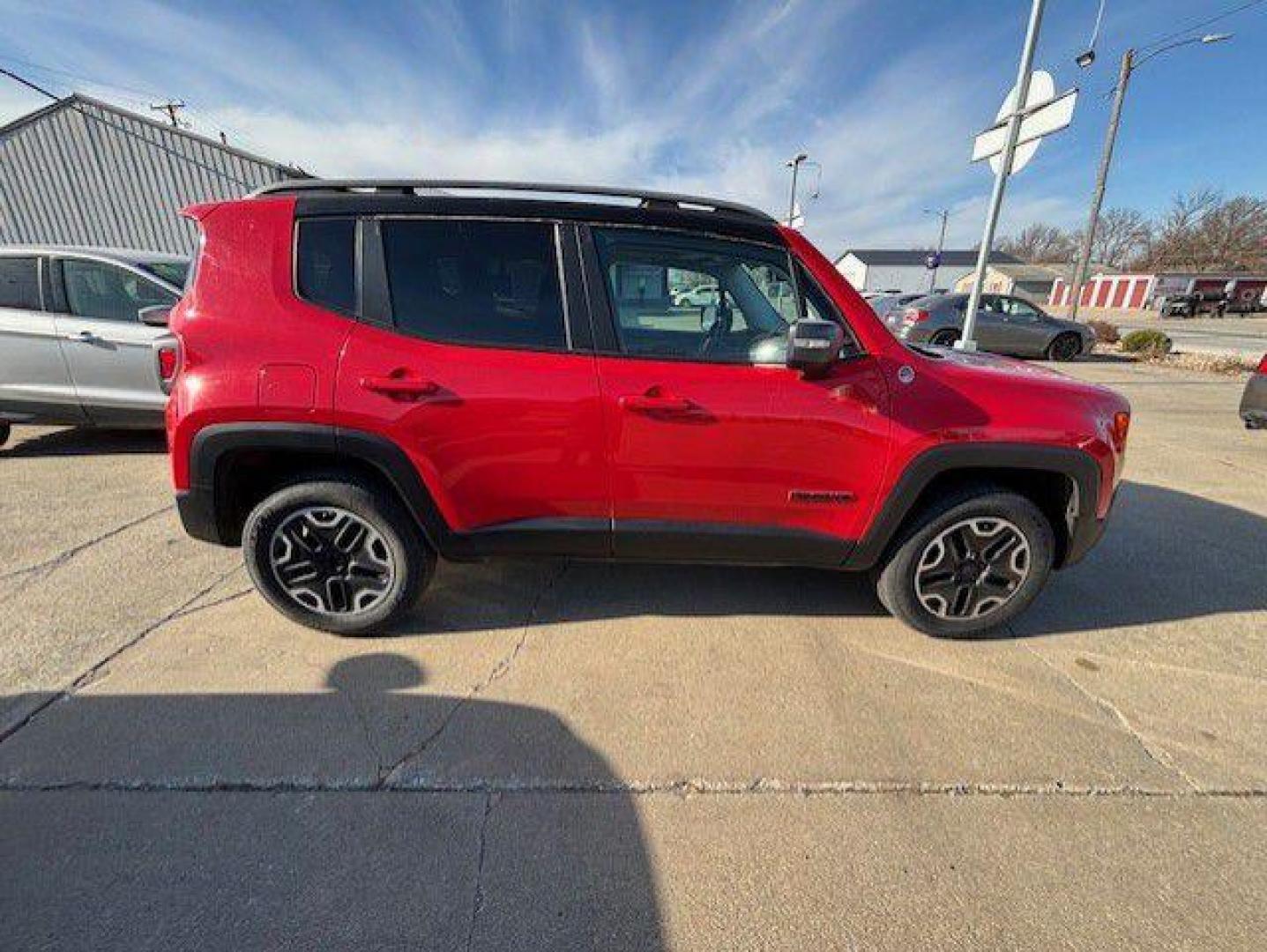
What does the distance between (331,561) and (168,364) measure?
42.5 inches

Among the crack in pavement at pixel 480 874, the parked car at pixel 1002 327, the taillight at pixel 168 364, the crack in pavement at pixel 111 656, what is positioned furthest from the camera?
the parked car at pixel 1002 327

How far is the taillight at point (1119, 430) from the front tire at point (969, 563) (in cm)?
44

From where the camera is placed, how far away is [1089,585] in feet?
10.9

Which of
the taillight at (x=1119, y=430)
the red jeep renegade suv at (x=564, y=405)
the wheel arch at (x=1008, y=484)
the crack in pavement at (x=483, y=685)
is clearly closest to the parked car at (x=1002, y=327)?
the taillight at (x=1119, y=430)

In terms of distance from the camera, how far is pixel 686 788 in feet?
6.34

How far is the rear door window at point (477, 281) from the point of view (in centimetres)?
239

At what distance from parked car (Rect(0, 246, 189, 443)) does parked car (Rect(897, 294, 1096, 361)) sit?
42.8 feet

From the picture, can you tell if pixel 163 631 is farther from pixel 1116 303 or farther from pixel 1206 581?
pixel 1116 303

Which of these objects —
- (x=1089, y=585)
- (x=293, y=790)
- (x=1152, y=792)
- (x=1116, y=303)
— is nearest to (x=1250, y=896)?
(x=1152, y=792)

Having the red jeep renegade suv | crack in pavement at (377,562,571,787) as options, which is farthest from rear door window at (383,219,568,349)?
crack in pavement at (377,562,571,787)

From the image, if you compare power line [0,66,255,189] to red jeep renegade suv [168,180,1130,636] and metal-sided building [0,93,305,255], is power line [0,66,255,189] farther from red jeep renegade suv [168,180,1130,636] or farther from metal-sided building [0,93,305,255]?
red jeep renegade suv [168,180,1130,636]

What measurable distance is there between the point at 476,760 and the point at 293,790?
57 cm

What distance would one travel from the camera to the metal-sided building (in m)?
14.4

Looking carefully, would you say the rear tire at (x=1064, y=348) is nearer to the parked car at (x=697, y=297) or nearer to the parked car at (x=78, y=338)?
the parked car at (x=697, y=297)
